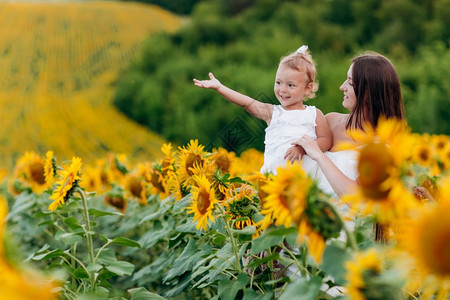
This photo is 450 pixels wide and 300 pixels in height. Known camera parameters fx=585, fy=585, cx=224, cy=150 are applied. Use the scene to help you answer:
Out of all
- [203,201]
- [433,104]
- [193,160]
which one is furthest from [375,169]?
[433,104]

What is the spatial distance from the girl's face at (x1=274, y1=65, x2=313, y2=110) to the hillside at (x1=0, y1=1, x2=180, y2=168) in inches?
406

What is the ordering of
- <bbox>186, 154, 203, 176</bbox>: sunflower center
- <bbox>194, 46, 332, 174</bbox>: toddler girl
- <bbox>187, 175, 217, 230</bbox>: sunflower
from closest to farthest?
<bbox>187, 175, 217, 230</bbox>: sunflower
<bbox>186, 154, 203, 176</bbox>: sunflower center
<bbox>194, 46, 332, 174</bbox>: toddler girl

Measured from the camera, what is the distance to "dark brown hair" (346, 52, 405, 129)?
6.31 ft

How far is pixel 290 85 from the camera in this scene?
6.71 feet

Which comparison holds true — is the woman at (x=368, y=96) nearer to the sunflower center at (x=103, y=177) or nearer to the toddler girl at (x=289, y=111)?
the toddler girl at (x=289, y=111)

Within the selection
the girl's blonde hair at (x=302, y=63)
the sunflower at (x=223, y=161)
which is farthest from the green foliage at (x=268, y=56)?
the girl's blonde hair at (x=302, y=63)

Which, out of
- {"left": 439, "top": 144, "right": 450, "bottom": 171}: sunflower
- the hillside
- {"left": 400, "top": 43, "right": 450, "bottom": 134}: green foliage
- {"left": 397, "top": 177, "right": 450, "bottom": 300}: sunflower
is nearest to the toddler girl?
{"left": 397, "top": 177, "right": 450, "bottom": 300}: sunflower

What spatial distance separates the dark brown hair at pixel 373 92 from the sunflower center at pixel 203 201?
677mm

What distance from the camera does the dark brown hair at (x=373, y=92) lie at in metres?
1.92

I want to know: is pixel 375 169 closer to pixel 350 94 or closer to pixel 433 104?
pixel 350 94

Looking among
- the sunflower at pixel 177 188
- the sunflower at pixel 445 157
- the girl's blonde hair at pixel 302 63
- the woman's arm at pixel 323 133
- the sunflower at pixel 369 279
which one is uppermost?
the sunflower at pixel 369 279

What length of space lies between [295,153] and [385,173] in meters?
0.91

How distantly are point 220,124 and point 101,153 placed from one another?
3.43 metres

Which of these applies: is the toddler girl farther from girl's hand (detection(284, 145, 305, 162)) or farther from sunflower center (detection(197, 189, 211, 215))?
sunflower center (detection(197, 189, 211, 215))
